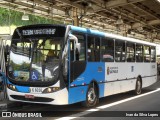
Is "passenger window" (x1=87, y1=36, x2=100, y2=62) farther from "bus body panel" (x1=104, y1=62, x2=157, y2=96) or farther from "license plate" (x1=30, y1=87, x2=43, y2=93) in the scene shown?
"license plate" (x1=30, y1=87, x2=43, y2=93)

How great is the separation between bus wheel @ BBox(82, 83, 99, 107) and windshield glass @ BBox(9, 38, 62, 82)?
5.97 ft

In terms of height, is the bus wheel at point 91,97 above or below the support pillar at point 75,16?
below

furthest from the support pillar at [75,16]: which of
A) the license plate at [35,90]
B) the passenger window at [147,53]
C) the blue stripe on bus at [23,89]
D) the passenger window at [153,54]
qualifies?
the license plate at [35,90]

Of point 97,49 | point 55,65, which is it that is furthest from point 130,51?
point 55,65

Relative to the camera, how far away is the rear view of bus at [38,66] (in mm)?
9039

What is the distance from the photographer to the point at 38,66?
9.24m

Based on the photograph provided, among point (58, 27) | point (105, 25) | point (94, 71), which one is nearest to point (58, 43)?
point (58, 27)

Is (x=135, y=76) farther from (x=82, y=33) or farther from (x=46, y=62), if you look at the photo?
(x=46, y=62)

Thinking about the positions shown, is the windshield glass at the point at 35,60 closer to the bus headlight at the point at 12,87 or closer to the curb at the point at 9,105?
the bus headlight at the point at 12,87

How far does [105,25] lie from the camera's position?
3550 cm

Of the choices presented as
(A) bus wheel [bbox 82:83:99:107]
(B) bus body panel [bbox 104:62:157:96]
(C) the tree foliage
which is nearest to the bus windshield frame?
(A) bus wheel [bbox 82:83:99:107]

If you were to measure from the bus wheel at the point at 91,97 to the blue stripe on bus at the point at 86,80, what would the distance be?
24cm

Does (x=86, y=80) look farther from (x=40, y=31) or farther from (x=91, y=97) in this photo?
(x=40, y=31)

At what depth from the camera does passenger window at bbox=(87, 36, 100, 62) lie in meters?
10.7
